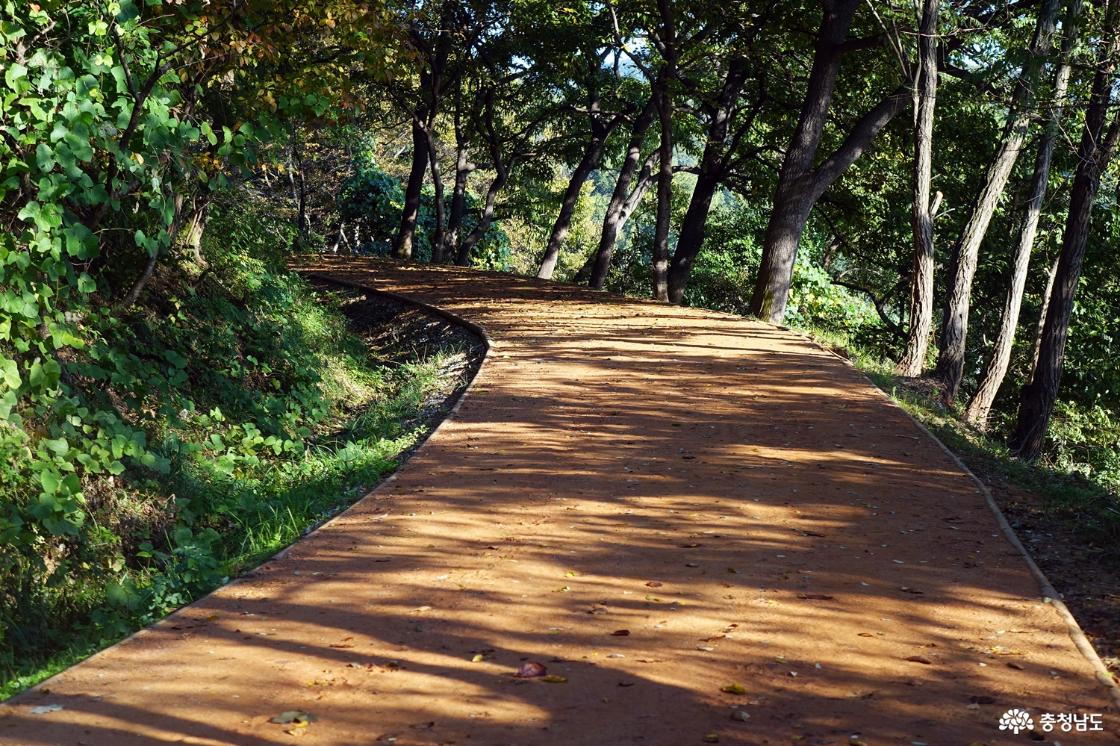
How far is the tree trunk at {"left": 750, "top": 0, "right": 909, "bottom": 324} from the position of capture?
1681 centimetres

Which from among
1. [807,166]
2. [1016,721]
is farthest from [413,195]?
[1016,721]

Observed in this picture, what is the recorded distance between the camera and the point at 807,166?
17062 millimetres

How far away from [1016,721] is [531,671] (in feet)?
5.90

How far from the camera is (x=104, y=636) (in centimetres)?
566

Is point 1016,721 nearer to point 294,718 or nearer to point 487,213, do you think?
point 294,718

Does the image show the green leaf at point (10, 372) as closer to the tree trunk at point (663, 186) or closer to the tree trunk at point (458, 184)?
the tree trunk at point (663, 186)

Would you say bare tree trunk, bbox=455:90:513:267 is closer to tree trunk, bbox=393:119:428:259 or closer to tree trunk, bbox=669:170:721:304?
tree trunk, bbox=393:119:428:259

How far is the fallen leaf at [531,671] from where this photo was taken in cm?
433

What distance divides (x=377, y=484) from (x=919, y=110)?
10.8m

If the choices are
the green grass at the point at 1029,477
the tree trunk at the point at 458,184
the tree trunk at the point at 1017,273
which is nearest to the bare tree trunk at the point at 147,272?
the green grass at the point at 1029,477

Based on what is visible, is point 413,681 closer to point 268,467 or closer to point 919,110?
point 268,467

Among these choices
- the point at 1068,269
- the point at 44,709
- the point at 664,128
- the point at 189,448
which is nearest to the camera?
the point at 44,709

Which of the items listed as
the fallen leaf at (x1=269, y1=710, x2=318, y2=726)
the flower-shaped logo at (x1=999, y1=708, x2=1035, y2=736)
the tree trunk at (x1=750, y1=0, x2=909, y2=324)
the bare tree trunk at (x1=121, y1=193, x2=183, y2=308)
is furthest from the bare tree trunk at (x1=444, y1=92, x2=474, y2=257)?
the flower-shaped logo at (x1=999, y1=708, x2=1035, y2=736)

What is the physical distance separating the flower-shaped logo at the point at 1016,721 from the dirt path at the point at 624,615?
0.06 m
